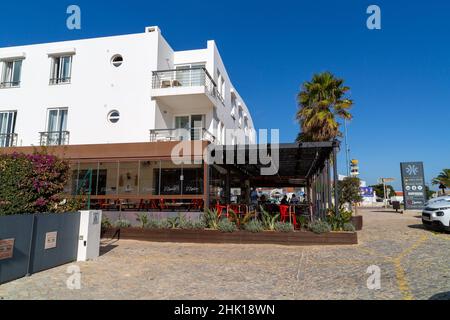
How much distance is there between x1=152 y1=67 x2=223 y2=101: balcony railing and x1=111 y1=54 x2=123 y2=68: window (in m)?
2.18

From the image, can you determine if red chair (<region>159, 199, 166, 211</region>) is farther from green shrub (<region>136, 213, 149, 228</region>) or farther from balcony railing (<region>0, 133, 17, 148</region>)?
balcony railing (<region>0, 133, 17, 148</region>)

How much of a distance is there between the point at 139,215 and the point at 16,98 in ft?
34.0

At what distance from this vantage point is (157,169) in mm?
13797

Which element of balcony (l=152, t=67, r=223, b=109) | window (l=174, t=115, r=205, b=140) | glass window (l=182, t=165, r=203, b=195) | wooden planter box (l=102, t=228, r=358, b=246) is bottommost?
wooden planter box (l=102, t=228, r=358, b=246)

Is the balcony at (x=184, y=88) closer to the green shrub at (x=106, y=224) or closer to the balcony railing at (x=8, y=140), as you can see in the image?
the green shrub at (x=106, y=224)

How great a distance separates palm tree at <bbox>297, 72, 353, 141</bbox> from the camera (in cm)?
1795

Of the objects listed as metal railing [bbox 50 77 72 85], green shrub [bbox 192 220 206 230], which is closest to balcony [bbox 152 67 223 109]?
metal railing [bbox 50 77 72 85]

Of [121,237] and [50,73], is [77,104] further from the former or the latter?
[121,237]

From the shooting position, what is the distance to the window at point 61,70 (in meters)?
17.1

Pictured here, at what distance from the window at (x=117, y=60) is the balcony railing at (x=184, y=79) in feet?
7.14

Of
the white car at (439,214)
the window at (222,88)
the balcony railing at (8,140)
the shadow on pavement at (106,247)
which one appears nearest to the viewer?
the shadow on pavement at (106,247)

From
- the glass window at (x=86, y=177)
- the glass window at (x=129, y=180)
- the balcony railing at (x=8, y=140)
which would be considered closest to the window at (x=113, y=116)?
the glass window at (x=86, y=177)

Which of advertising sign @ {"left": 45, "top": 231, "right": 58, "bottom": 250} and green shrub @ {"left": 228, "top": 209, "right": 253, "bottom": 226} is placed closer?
advertising sign @ {"left": 45, "top": 231, "right": 58, "bottom": 250}
